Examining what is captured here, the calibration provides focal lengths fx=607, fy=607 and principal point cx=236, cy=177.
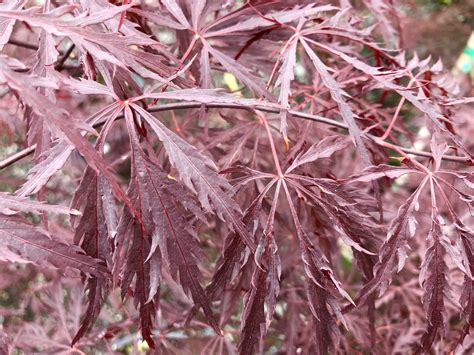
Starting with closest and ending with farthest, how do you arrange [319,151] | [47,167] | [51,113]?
1. [51,113]
2. [47,167]
3. [319,151]

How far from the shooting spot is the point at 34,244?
1.77ft

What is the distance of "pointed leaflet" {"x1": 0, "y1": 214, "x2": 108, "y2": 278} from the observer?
0.53 metres

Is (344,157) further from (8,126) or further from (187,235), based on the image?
(187,235)

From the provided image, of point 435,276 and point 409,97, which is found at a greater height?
point 409,97

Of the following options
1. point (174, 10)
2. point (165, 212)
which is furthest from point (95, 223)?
point (174, 10)

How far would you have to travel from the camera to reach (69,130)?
0.47 m

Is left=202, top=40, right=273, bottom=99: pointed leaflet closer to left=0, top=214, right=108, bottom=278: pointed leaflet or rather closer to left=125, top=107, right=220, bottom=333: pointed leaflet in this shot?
left=125, top=107, right=220, bottom=333: pointed leaflet

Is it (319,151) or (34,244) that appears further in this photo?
(319,151)

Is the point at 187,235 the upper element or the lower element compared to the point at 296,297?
upper

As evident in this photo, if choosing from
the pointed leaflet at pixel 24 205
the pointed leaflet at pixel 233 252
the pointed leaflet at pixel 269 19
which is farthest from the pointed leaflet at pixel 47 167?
the pointed leaflet at pixel 269 19

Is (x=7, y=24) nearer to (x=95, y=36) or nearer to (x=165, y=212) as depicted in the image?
(x=95, y=36)

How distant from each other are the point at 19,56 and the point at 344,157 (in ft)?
2.54

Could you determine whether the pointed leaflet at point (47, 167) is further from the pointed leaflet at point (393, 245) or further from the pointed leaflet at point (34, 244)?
the pointed leaflet at point (393, 245)

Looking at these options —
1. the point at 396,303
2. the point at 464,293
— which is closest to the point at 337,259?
the point at 396,303
